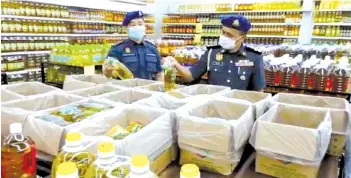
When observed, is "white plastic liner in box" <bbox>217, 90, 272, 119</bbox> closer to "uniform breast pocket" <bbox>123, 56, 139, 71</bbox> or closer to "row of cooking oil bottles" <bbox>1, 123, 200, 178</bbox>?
"row of cooking oil bottles" <bbox>1, 123, 200, 178</bbox>

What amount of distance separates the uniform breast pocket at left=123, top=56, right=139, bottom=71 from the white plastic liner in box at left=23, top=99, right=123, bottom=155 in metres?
1.68

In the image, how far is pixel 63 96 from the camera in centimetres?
155

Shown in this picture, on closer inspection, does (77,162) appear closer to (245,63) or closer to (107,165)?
(107,165)

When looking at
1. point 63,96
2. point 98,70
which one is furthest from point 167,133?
point 98,70

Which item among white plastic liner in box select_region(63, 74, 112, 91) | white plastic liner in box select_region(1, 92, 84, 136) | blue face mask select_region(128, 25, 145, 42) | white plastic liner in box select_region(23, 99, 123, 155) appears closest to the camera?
white plastic liner in box select_region(23, 99, 123, 155)

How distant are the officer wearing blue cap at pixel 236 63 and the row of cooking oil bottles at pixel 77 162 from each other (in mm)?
1564

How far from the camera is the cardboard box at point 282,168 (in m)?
1.13

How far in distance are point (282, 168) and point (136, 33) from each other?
2048mm

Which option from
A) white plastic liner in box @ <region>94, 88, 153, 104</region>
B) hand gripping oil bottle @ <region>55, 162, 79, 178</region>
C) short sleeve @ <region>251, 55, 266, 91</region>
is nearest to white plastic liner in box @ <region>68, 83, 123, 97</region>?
white plastic liner in box @ <region>94, 88, 153, 104</region>

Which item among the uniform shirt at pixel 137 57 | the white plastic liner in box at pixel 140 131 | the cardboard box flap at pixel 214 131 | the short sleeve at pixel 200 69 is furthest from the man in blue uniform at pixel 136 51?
the cardboard box flap at pixel 214 131

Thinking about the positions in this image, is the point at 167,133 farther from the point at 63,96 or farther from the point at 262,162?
the point at 63,96

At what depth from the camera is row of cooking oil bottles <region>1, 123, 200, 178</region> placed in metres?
0.69

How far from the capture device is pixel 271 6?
7.28m

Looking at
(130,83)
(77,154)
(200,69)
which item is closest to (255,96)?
(130,83)
